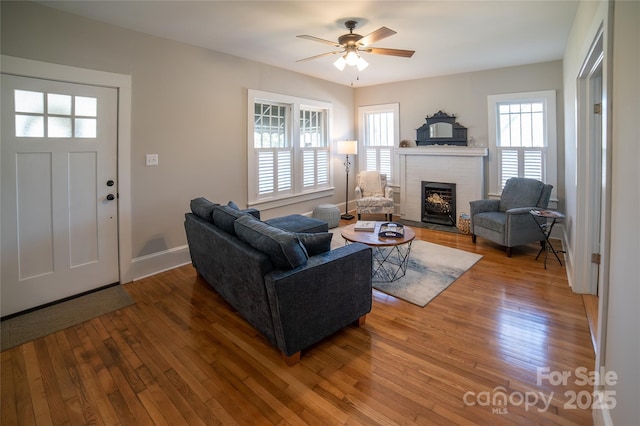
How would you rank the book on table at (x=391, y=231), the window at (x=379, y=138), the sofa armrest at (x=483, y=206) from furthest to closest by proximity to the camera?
the window at (x=379, y=138) → the sofa armrest at (x=483, y=206) → the book on table at (x=391, y=231)

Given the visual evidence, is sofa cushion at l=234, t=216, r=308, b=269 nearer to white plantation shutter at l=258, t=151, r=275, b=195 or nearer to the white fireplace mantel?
white plantation shutter at l=258, t=151, r=275, b=195

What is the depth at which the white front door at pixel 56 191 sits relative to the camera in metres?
2.85

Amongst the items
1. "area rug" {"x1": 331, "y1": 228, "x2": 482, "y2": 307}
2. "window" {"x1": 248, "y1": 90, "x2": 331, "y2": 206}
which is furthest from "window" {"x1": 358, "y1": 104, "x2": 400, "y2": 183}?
"area rug" {"x1": 331, "y1": 228, "x2": 482, "y2": 307}

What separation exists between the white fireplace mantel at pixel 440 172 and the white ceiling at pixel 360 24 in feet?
5.14

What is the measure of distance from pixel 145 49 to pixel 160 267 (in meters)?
2.52

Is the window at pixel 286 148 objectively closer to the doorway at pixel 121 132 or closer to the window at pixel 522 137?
the doorway at pixel 121 132

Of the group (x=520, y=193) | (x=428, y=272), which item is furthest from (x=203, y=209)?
(x=520, y=193)

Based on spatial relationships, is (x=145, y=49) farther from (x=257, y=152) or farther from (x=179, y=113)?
(x=257, y=152)

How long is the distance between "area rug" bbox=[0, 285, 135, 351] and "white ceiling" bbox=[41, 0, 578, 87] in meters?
2.76

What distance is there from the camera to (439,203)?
238 inches

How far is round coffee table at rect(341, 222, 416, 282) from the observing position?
131 inches

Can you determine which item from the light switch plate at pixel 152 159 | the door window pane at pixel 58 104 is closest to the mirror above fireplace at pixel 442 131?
the light switch plate at pixel 152 159

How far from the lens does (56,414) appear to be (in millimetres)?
1838

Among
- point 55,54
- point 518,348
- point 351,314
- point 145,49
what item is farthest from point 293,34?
point 518,348
